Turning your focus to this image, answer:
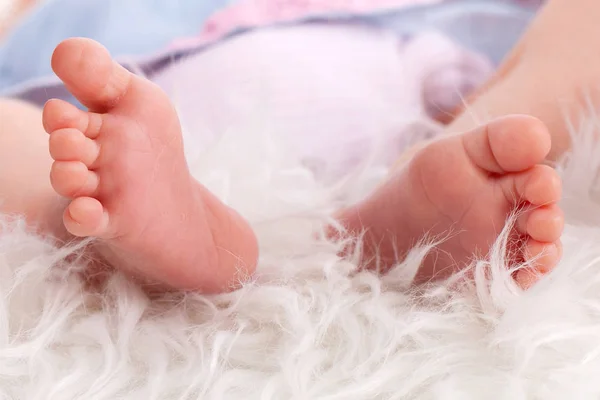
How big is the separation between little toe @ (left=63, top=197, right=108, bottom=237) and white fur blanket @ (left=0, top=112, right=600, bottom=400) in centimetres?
10

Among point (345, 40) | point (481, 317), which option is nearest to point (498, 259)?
point (481, 317)

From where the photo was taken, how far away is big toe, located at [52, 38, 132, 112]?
0.41 m

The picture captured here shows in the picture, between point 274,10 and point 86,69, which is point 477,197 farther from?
point 274,10

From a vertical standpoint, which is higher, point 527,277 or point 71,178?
point 71,178

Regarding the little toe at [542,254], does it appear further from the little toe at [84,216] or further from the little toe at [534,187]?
the little toe at [84,216]

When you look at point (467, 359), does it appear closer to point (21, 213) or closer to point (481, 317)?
point (481, 317)

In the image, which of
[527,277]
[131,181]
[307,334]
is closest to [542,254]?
[527,277]

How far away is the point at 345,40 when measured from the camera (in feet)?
2.96

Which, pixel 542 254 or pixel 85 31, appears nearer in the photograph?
pixel 542 254

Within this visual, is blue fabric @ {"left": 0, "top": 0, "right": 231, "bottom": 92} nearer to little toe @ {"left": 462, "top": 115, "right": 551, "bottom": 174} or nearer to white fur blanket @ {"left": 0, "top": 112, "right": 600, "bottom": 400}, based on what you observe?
white fur blanket @ {"left": 0, "top": 112, "right": 600, "bottom": 400}

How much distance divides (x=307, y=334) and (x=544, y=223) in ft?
0.56

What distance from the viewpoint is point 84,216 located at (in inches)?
15.9

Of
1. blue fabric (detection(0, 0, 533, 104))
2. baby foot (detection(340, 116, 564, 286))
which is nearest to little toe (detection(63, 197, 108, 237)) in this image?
baby foot (detection(340, 116, 564, 286))

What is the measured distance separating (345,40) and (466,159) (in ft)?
1.50
